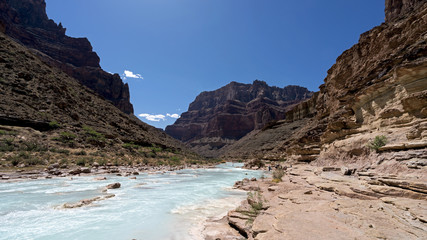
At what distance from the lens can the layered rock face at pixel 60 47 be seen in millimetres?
86812

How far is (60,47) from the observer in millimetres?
102125

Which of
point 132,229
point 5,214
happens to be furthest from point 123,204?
point 5,214

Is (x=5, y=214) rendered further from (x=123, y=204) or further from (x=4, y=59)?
(x=4, y=59)

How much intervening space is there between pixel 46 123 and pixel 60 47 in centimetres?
10861

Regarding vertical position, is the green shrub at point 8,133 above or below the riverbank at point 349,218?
above

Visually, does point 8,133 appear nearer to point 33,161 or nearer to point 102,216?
point 33,161

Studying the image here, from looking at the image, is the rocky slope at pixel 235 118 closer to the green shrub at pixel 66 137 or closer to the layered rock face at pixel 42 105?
the layered rock face at pixel 42 105

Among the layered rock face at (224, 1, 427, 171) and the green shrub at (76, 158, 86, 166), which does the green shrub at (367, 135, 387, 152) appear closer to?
the layered rock face at (224, 1, 427, 171)

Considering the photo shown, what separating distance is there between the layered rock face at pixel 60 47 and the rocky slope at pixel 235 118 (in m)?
67.4

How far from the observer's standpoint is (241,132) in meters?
150

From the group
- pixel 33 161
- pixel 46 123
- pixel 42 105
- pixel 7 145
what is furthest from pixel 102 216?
pixel 42 105

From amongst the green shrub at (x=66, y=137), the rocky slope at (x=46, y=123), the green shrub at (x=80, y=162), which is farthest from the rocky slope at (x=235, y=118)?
the green shrub at (x=80, y=162)

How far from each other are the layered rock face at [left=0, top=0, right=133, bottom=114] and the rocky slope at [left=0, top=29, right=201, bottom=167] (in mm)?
60151

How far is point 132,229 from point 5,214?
418 centimetres
